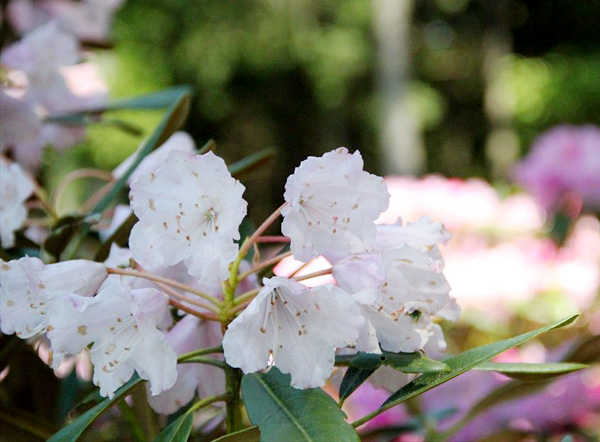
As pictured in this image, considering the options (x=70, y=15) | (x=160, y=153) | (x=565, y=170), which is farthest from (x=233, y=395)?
(x=565, y=170)

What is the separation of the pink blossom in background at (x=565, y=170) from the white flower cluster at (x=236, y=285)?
4.64ft

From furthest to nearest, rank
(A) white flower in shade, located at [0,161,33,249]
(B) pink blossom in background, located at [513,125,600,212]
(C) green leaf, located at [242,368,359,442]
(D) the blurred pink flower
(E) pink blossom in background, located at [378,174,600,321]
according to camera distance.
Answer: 1. (B) pink blossom in background, located at [513,125,600,212]
2. (E) pink blossom in background, located at [378,174,600,321]
3. (D) the blurred pink flower
4. (A) white flower in shade, located at [0,161,33,249]
5. (C) green leaf, located at [242,368,359,442]

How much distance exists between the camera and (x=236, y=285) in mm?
501

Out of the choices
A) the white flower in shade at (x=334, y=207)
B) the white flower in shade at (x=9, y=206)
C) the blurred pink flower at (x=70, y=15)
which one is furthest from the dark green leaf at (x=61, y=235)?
the blurred pink flower at (x=70, y=15)

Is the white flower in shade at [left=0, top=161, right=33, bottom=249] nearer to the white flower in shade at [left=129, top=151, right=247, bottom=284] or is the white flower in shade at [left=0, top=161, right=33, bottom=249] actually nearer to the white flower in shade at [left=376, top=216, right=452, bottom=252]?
the white flower in shade at [left=129, top=151, right=247, bottom=284]

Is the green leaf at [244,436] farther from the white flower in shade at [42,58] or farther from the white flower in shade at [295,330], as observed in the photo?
the white flower in shade at [42,58]

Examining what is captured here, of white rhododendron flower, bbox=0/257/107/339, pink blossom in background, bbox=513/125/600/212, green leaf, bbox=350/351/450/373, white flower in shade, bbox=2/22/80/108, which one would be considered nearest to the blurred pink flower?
white flower in shade, bbox=2/22/80/108

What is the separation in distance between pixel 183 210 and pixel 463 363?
184 millimetres

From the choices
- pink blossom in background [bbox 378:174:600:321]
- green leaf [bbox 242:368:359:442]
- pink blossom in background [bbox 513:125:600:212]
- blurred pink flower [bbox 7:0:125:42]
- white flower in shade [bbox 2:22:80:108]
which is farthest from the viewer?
pink blossom in background [bbox 513:125:600:212]

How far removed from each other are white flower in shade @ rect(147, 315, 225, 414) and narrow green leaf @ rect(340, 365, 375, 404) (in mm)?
Result: 87

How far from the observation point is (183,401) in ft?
1.79

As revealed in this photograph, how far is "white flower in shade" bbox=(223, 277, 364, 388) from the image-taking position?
0.45 metres

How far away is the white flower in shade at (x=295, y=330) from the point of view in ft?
1.46

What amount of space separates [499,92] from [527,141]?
1.90ft
